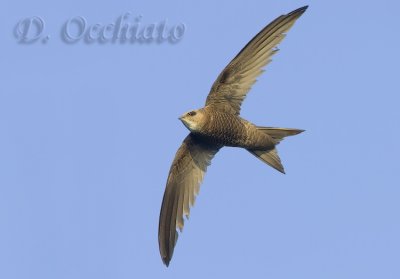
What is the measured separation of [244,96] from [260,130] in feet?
2.01

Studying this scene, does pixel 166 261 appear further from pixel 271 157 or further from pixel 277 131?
pixel 277 131

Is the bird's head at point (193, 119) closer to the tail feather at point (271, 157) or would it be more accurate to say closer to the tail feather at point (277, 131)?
the tail feather at point (277, 131)

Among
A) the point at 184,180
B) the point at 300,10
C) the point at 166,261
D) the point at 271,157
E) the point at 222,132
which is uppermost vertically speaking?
the point at 300,10

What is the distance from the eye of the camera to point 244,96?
52.6ft

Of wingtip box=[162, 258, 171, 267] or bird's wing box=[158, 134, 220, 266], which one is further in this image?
bird's wing box=[158, 134, 220, 266]

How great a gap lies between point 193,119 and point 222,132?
0.59 metres

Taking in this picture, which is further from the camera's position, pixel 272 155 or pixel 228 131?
pixel 272 155

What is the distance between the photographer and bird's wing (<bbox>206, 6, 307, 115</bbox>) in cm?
1577

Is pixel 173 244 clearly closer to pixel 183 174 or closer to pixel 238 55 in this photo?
pixel 183 174

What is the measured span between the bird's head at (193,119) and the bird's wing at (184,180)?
0.87 m

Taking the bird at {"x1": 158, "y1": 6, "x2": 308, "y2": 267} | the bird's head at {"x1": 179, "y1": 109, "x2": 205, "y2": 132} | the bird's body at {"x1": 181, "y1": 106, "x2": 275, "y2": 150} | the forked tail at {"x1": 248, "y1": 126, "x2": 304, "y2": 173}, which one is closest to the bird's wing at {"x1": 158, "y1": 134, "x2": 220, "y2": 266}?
the bird at {"x1": 158, "y1": 6, "x2": 308, "y2": 267}

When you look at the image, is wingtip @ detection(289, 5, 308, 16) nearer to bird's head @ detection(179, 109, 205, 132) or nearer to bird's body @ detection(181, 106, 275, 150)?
bird's body @ detection(181, 106, 275, 150)

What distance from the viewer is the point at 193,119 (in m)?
15.4

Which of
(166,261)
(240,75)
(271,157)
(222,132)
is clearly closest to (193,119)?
(222,132)
